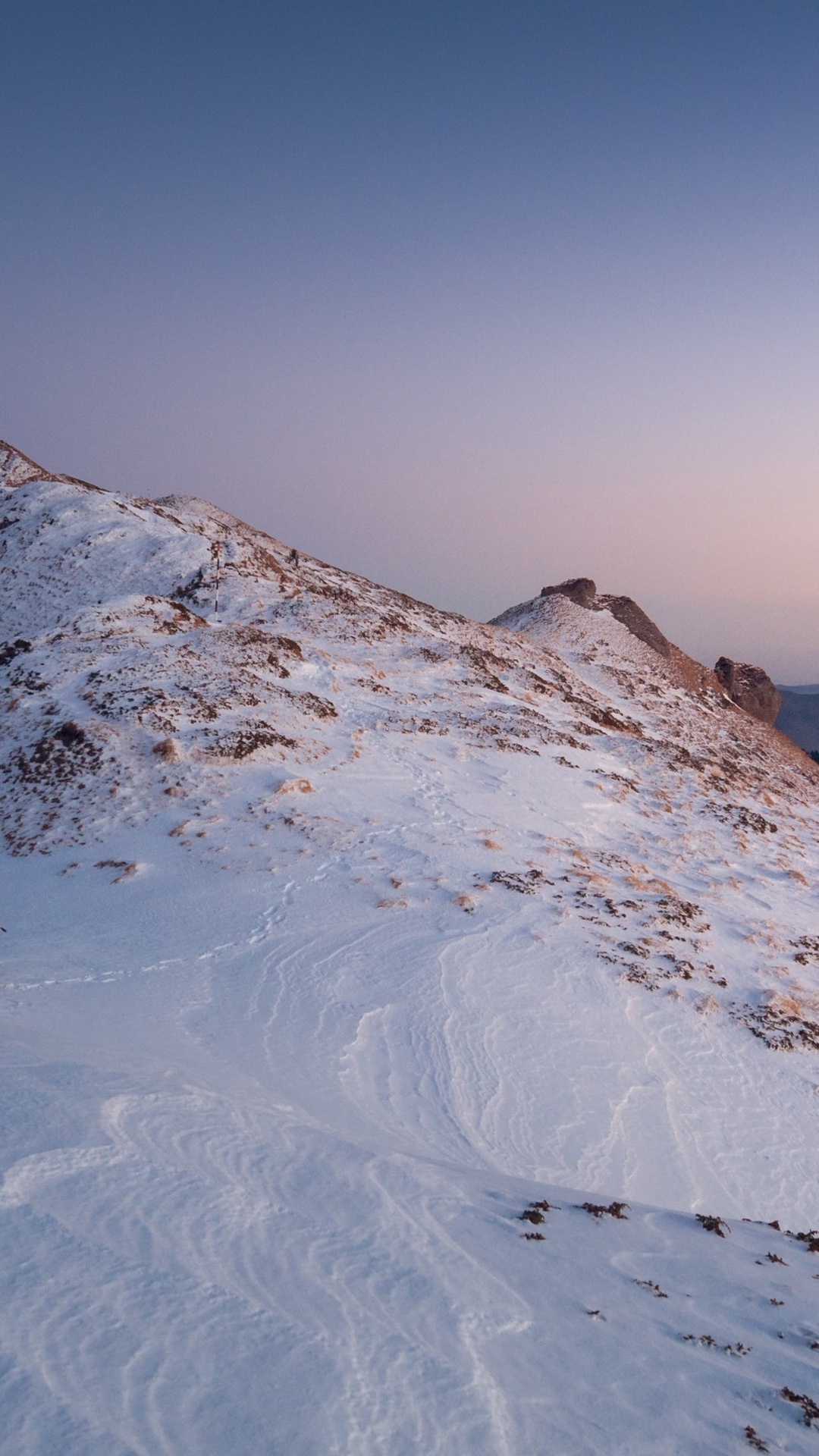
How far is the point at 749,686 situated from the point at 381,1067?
53.2 metres

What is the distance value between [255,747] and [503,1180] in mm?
12617

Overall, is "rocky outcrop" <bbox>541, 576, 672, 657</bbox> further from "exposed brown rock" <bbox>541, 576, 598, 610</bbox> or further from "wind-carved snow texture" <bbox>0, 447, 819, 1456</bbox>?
"wind-carved snow texture" <bbox>0, 447, 819, 1456</bbox>

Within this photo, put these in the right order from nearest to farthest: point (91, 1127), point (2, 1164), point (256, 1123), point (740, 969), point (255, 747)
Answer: point (2, 1164)
point (91, 1127)
point (256, 1123)
point (740, 969)
point (255, 747)

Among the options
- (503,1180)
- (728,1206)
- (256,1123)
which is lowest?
(728,1206)

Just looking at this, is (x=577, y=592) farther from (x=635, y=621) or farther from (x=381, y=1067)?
(x=381, y=1067)

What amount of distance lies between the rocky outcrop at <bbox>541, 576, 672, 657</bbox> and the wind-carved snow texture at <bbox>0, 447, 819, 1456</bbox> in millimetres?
27832

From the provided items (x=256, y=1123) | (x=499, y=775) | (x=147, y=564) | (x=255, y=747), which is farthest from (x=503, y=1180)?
(x=147, y=564)

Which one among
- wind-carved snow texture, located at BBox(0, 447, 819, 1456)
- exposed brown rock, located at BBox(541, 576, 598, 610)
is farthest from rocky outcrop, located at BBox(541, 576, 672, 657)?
wind-carved snow texture, located at BBox(0, 447, 819, 1456)

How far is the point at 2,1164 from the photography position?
491 cm

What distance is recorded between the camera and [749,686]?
184 feet

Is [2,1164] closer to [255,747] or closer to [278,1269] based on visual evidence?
[278,1269]

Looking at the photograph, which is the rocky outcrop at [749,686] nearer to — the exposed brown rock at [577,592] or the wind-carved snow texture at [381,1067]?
the exposed brown rock at [577,592]

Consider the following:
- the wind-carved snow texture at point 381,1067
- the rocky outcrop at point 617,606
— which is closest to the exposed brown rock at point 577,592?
the rocky outcrop at point 617,606

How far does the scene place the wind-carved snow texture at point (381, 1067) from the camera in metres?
3.79
